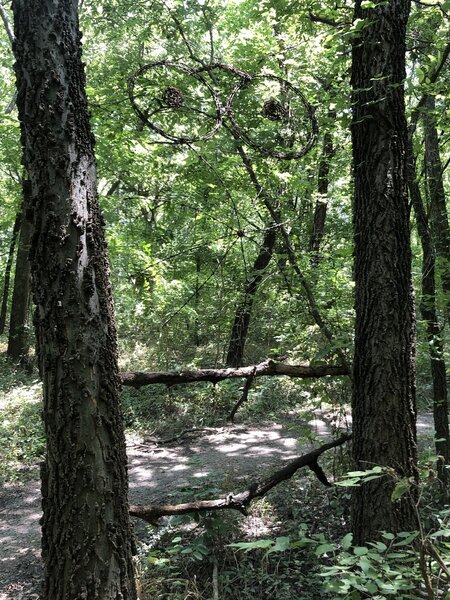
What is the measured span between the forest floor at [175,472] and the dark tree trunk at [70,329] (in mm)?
2273

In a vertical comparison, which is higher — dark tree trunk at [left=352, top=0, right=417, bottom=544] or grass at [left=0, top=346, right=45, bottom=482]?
dark tree trunk at [left=352, top=0, right=417, bottom=544]

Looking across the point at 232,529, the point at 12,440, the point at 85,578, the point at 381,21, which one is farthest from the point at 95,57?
the point at 85,578

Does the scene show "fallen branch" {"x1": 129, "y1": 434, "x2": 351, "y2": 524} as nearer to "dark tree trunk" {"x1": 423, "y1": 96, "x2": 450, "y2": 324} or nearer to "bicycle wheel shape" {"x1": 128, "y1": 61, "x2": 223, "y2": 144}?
"dark tree trunk" {"x1": 423, "y1": 96, "x2": 450, "y2": 324}

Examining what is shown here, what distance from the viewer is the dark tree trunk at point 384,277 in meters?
3.61

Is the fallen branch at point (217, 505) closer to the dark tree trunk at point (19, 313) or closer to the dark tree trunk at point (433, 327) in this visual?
the dark tree trunk at point (433, 327)

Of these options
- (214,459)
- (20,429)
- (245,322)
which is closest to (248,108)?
(245,322)

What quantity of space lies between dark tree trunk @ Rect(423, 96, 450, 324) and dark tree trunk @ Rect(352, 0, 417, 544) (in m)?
1.98

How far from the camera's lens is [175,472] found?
7398mm

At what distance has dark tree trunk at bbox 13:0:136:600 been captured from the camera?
2.67m

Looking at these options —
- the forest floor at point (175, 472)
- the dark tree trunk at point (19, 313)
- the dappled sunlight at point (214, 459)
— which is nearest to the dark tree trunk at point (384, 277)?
→ the forest floor at point (175, 472)

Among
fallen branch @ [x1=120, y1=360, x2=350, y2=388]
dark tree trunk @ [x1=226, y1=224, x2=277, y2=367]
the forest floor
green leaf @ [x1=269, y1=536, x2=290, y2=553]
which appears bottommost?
the forest floor

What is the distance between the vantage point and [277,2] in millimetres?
4676

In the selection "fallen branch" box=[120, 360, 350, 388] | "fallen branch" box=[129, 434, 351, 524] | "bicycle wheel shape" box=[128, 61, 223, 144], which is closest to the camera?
"fallen branch" box=[129, 434, 351, 524]

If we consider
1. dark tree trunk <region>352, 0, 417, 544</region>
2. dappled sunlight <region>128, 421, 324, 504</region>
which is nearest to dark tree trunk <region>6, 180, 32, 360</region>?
dappled sunlight <region>128, 421, 324, 504</region>
